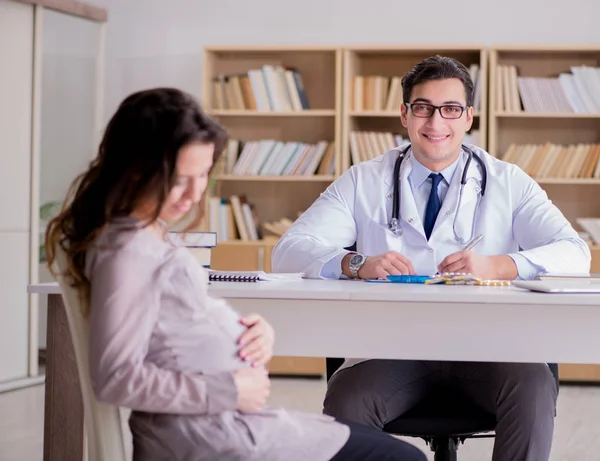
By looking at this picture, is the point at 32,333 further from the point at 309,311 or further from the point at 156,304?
the point at 156,304

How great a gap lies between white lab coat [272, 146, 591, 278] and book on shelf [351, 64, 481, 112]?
2.43 metres

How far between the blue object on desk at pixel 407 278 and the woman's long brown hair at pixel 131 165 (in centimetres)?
94

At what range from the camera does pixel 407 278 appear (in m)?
2.24

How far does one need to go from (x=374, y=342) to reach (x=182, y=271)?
2.09 feet

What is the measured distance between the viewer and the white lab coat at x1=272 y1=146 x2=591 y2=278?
8.27ft

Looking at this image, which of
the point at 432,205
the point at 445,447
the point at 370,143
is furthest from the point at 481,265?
the point at 370,143

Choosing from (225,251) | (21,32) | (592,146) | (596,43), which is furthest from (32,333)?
(596,43)

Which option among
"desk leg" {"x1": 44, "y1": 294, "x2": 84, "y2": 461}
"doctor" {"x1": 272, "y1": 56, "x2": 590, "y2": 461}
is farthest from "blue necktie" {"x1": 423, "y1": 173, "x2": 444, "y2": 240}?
"desk leg" {"x1": 44, "y1": 294, "x2": 84, "y2": 461}

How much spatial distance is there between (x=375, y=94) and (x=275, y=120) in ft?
2.07

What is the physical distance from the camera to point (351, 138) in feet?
17.0

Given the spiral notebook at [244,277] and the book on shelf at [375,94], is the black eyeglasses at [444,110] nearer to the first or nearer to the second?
the spiral notebook at [244,277]

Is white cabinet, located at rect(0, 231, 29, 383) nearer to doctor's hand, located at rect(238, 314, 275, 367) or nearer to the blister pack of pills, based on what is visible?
the blister pack of pills

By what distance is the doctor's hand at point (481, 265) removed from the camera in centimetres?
230

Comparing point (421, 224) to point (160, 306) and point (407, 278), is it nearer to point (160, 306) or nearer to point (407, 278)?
point (407, 278)
